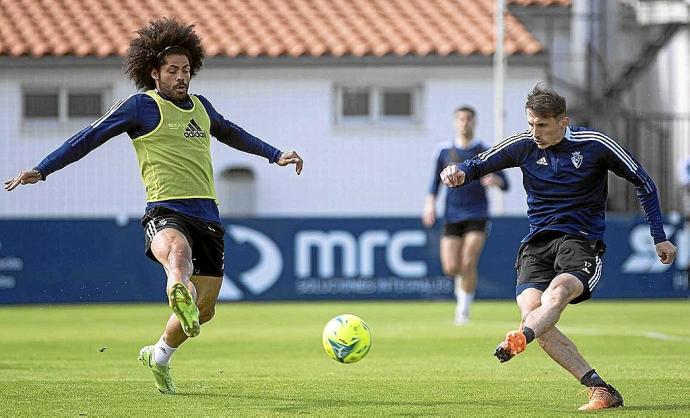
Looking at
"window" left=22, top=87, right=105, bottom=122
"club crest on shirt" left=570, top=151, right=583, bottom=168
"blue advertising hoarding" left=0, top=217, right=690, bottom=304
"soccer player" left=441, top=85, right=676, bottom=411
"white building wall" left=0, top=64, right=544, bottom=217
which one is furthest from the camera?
"window" left=22, top=87, right=105, bottom=122

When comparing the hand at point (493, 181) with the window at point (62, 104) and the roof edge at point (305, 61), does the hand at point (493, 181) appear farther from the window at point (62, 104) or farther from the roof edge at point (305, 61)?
the window at point (62, 104)

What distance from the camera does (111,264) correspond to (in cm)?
2072

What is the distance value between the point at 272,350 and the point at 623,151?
540 cm

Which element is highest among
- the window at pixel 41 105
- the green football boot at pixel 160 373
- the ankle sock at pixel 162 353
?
the window at pixel 41 105

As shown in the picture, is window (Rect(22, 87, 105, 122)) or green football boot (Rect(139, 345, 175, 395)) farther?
window (Rect(22, 87, 105, 122))

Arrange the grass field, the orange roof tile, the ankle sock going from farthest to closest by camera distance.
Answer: the orange roof tile < the ankle sock < the grass field

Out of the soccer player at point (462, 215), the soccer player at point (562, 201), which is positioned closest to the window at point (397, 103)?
the soccer player at point (462, 215)

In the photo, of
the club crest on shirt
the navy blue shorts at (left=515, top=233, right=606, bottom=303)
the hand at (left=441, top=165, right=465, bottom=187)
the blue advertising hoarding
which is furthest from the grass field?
the blue advertising hoarding

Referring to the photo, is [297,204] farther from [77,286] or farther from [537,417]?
[537,417]

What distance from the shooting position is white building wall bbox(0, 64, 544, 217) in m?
24.8

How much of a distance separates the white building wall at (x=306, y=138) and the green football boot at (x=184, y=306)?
54.6 feet

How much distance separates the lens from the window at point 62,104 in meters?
25.7

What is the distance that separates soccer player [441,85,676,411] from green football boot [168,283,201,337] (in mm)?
1780

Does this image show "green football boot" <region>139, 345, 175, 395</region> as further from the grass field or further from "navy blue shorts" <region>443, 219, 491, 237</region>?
"navy blue shorts" <region>443, 219, 491, 237</region>
